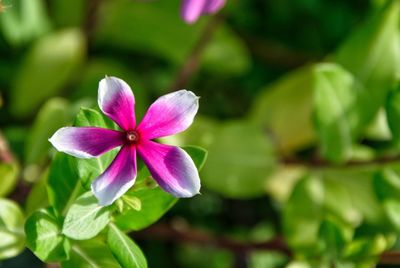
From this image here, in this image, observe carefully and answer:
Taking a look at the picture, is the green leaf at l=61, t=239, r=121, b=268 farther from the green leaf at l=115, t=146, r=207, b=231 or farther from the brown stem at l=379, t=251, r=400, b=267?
the brown stem at l=379, t=251, r=400, b=267

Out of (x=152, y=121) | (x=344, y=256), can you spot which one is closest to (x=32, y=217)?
(x=152, y=121)

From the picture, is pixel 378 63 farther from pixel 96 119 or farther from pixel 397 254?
pixel 96 119

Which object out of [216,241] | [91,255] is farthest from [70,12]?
[91,255]

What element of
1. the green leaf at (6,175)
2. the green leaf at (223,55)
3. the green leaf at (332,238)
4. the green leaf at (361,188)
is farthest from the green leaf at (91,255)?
the green leaf at (223,55)

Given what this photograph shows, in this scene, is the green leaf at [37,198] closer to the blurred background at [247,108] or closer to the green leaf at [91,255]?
the blurred background at [247,108]

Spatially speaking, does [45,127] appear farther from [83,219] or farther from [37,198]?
[83,219]

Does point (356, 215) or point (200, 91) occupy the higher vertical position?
point (200, 91)
